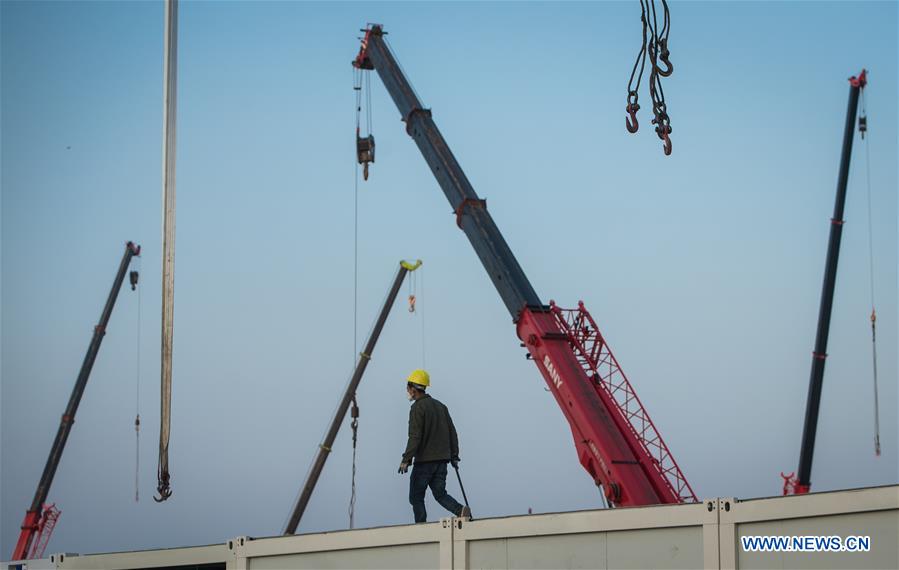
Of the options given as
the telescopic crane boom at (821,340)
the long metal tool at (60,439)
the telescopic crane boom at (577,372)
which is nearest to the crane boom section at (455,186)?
the telescopic crane boom at (577,372)

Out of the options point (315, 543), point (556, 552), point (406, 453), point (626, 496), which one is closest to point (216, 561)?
point (315, 543)

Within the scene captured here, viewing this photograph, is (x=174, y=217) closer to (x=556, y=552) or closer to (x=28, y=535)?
(x=556, y=552)

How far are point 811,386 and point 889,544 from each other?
30.5 metres

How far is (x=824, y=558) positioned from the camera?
9188 mm

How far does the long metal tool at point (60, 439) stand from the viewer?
46.6 metres

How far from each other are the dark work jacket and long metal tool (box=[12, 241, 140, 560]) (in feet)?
115

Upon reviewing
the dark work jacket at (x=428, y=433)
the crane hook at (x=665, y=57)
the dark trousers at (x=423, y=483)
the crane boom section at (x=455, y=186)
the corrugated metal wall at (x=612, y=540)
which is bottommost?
the corrugated metal wall at (x=612, y=540)

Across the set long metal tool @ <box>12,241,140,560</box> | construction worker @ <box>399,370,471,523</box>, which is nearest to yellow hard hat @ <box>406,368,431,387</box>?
construction worker @ <box>399,370,471,523</box>

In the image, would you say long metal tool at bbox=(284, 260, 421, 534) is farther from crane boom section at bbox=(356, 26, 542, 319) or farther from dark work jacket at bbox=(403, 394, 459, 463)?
dark work jacket at bbox=(403, 394, 459, 463)

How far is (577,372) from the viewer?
2248 cm

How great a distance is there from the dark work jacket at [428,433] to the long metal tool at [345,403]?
2688cm

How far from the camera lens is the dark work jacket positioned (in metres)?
14.2

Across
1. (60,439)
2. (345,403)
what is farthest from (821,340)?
(60,439)

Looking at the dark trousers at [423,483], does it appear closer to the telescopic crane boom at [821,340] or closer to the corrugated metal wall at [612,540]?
the corrugated metal wall at [612,540]
